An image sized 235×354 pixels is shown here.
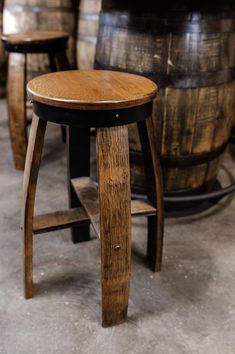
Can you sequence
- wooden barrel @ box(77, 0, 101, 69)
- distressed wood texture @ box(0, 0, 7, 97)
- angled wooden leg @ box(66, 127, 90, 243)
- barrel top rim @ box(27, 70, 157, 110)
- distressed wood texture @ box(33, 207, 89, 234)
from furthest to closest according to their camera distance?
distressed wood texture @ box(0, 0, 7, 97), wooden barrel @ box(77, 0, 101, 69), angled wooden leg @ box(66, 127, 90, 243), distressed wood texture @ box(33, 207, 89, 234), barrel top rim @ box(27, 70, 157, 110)

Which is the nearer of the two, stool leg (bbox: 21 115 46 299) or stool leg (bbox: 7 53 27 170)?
stool leg (bbox: 21 115 46 299)

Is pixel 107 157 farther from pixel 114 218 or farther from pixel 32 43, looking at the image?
pixel 32 43

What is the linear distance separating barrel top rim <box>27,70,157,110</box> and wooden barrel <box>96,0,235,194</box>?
27cm

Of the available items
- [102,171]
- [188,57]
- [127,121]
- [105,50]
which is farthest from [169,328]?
[105,50]

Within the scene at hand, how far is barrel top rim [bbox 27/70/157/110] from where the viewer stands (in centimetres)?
102

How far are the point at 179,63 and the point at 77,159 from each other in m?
0.53

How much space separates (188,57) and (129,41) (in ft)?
0.78

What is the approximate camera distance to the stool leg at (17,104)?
6.95 ft

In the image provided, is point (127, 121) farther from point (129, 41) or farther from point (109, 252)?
point (129, 41)

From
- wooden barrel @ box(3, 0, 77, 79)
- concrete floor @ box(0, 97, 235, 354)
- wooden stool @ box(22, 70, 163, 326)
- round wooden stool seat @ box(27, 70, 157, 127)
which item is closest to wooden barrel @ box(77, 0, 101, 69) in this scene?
wooden barrel @ box(3, 0, 77, 79)

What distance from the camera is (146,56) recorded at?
1510 millimetres

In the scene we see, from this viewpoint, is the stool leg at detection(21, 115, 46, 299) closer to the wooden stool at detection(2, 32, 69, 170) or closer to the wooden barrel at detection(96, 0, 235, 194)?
the wooden barrel at detection(96, 0, 235, 194)

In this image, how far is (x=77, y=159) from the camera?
152cm

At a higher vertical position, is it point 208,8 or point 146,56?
point 208,8
